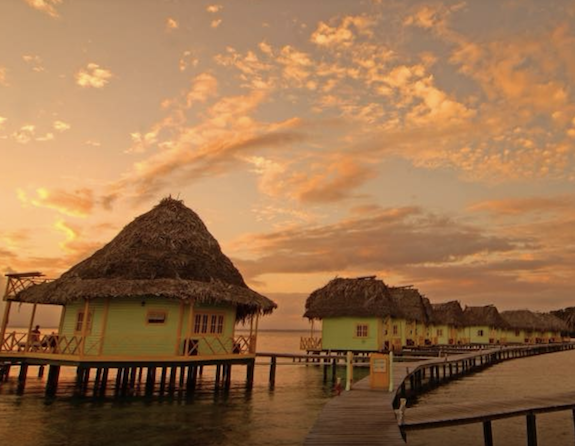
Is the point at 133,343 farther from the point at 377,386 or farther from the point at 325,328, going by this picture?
the point at 325,328

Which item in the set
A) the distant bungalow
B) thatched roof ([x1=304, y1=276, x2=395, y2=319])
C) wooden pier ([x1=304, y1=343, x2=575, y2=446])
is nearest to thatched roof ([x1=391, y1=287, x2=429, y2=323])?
the distant bungalow

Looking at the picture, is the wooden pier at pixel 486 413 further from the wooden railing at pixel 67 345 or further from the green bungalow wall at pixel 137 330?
the wooden railing at pixel 67 345

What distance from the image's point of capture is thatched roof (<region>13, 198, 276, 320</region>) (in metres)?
19.2

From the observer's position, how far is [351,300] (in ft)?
126

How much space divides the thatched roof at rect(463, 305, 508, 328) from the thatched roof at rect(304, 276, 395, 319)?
3838cm

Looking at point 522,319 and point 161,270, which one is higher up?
point 522,319

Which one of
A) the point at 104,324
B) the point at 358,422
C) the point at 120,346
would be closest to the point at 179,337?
the point at 120,346

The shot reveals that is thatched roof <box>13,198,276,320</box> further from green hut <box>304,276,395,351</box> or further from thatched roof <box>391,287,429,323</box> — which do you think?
thatched roof <box>391,287,429,323</box>

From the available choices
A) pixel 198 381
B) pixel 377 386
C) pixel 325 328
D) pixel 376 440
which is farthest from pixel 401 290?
pixel 376 440

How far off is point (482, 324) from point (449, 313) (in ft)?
33.8

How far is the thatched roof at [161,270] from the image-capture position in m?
19.2

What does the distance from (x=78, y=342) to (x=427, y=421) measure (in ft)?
46.5

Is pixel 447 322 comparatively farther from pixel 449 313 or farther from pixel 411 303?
pixel 411 303

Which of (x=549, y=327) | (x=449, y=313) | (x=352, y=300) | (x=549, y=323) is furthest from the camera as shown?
(x=549, y=323)
